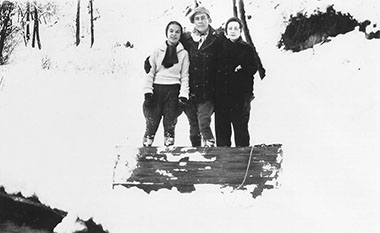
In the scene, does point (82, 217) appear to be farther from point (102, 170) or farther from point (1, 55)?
point (1, 55)

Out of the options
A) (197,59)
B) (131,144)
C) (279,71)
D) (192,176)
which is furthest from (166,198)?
(279,71)

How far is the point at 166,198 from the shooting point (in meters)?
2.55

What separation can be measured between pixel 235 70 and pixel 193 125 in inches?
14.0

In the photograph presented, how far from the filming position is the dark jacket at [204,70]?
2688 millimetres

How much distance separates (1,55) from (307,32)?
192 centimetres

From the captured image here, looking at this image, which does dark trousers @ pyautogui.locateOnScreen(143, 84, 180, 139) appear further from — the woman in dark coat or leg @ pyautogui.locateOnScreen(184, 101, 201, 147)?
the woman in dark coat

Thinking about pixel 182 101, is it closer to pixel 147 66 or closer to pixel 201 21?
pixel 147 66

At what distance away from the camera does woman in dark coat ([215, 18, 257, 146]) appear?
269 centimetres

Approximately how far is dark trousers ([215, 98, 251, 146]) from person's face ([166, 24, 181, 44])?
39 cm

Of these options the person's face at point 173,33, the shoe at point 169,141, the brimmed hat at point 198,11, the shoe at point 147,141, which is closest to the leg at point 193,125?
the shoe at point 169,141

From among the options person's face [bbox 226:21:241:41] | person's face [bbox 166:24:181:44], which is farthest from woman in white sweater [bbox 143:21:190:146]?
person's face [bbox 226:21:241:41]

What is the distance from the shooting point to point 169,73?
108 inches

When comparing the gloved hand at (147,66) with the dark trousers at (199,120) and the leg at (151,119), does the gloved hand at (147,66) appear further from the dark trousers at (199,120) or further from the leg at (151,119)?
the dark trousers at (199,120)

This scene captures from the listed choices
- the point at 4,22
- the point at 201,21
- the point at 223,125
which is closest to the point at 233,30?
the point at 201,21
